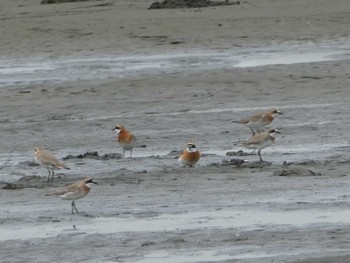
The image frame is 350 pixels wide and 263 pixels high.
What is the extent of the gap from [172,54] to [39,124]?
6.67 metres

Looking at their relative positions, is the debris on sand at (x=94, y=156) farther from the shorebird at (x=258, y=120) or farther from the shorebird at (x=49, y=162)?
the shorebird at (x=258, y=120)

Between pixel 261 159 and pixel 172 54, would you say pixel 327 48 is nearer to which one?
pixel 172 54

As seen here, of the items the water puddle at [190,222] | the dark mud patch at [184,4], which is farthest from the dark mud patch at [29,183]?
the dark mud patch at [184,4]

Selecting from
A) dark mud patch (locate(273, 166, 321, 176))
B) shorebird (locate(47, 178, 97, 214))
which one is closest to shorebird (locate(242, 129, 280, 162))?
dark mud patch (locate(273, 166, 321, 176))

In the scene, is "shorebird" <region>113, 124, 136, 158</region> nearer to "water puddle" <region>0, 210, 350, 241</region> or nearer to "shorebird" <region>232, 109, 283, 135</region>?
"shorebird" <region>232, 109, 283, 135</region>

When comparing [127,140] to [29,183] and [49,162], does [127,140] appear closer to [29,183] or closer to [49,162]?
[49,162]

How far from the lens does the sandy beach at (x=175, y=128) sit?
40.5 feet

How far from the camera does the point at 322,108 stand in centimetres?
2033

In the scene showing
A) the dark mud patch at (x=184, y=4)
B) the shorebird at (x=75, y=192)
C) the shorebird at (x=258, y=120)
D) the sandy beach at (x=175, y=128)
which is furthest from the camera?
the dark mud patch at (x=184, y=4)

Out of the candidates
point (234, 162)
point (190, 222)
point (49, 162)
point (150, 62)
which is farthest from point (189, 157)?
point (150, 62)

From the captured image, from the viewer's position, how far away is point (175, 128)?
19562 millimetres

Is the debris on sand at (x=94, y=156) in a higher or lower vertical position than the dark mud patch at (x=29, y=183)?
lower

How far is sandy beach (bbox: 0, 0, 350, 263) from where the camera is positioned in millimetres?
12336

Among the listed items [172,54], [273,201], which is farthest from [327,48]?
[273,201]
